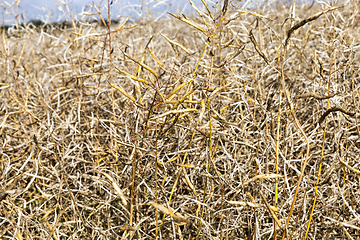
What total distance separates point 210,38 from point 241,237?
73cm

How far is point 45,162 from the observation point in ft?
4.22

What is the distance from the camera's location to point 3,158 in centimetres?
126

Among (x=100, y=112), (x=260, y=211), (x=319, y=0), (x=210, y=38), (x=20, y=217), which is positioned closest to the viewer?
(x=210, y=38)

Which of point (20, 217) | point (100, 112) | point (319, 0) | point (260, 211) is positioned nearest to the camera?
point (20, 217)

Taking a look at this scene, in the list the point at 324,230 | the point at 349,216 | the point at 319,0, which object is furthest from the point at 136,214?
the point at 319,0

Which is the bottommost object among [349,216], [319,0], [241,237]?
[241,237]

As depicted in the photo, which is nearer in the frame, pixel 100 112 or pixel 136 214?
pixel 136 214

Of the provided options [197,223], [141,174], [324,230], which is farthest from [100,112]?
[324,230]

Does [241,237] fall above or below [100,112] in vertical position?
below

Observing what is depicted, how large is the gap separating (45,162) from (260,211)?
3.23 feet

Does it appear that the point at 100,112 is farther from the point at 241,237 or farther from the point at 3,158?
the point at 241,237

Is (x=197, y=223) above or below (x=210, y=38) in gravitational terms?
below

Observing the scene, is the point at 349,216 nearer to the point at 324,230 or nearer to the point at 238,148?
the point at 324,230

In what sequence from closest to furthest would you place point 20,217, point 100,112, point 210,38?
point 210,38 < point 20,217 < point 100,112
